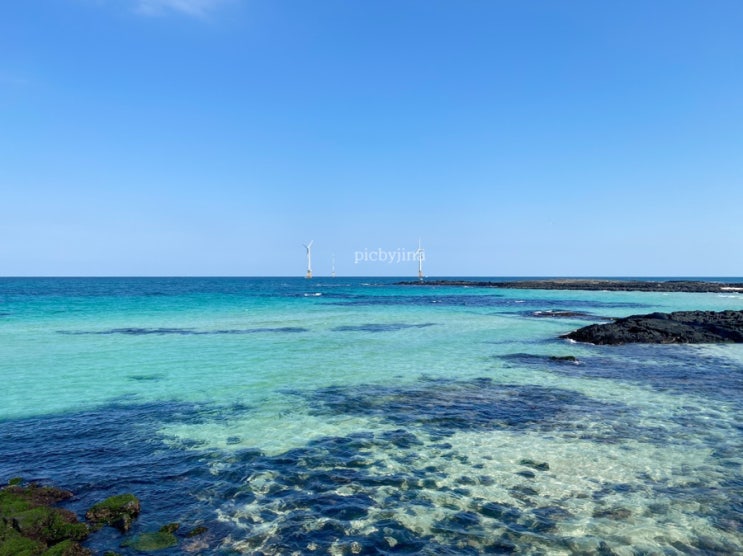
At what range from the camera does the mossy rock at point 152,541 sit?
730cm

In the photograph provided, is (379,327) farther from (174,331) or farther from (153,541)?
(153,541)

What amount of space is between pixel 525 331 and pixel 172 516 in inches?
1242

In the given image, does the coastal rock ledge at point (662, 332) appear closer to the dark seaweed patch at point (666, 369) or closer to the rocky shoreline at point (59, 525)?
the dark seaweed patch at point (666, 369)

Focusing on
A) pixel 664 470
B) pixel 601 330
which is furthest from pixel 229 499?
pixel 601 330

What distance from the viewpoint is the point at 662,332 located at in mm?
30281

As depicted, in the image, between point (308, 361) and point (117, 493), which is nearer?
point (117, 493)

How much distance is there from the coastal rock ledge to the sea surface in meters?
4.66

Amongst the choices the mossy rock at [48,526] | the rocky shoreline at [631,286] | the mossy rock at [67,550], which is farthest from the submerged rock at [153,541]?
the rocky shoreline at [631,286]

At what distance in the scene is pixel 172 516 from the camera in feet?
27.0

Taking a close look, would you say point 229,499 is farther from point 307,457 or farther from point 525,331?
point 525,331

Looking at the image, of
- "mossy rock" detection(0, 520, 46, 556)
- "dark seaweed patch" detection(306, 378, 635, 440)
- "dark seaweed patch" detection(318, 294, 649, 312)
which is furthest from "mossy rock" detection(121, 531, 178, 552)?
"dark seaweed patch" detection(318, 294, 649, 312)

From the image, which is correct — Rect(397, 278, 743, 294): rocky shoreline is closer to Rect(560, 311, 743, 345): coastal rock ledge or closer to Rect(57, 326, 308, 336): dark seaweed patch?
Rect(560, 311, 743, 345): coastal rock ledge

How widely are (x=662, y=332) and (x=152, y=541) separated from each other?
31627mm

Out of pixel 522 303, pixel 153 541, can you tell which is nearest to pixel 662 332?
pixel 153 541
